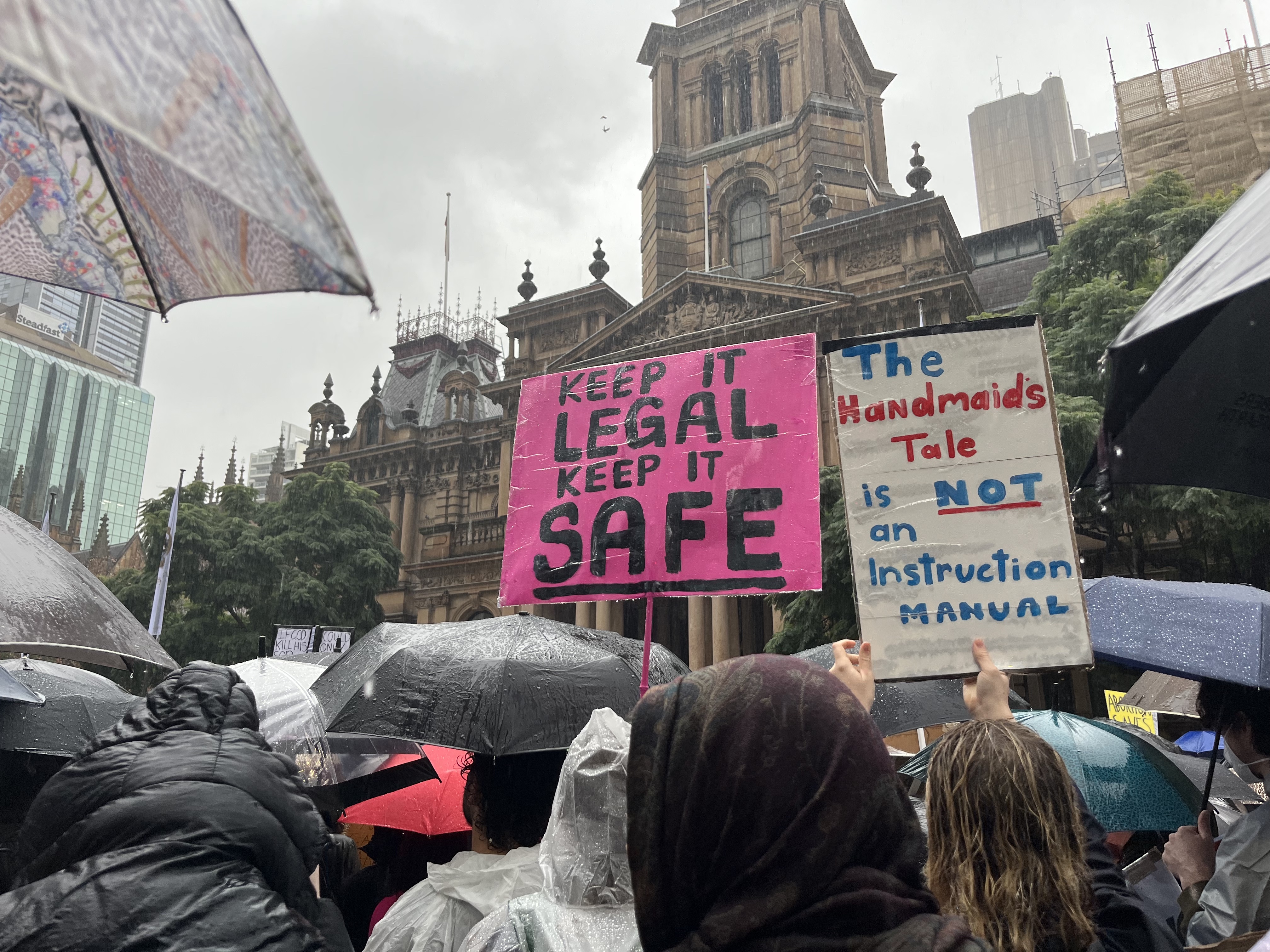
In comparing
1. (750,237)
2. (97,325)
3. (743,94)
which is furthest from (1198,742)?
(97,325)

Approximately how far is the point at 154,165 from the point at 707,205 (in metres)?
32.0

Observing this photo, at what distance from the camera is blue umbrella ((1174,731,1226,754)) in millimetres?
6617

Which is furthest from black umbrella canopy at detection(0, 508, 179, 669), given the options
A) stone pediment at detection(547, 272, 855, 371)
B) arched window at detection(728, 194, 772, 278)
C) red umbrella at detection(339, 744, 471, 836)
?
arched window at detection(728, 194, 772, 278)

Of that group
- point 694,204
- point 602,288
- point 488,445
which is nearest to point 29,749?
point 602,288

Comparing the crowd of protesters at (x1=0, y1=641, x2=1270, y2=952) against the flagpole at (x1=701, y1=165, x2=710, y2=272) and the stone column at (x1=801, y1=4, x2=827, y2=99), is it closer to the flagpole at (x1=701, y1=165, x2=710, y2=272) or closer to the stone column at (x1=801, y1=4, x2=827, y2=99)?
the flagpole at (x1=701, y1=165, x2=710, y2=272)

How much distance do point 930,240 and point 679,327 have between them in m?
7.14

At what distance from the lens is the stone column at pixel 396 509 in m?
35.0

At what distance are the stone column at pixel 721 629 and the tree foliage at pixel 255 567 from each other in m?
10.8

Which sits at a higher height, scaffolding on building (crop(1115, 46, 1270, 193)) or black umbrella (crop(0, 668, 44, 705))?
scaffolding on building (crop(1115, 46, 1270, 193))

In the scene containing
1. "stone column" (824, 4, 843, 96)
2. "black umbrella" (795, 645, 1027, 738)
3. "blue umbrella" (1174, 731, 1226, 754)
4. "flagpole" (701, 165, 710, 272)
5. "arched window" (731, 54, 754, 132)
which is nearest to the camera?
"black umbrella" (795, 645, 1027, 738)

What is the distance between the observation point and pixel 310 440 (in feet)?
129

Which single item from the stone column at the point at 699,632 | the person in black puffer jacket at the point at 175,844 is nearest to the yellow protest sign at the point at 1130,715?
the person in black puffer jacket at the point at 175,844

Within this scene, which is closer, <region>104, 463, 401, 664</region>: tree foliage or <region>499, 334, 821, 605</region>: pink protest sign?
<region>499, 334, 821, 605</region>: pink protest sign

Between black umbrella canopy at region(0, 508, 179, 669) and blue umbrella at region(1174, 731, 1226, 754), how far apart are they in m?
6.47
